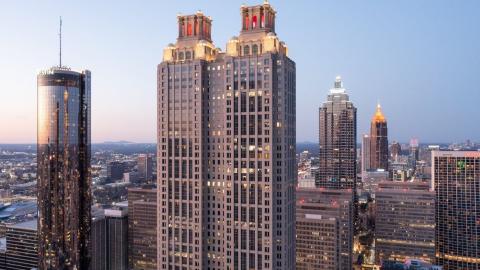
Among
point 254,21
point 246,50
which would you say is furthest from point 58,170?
point 254,21

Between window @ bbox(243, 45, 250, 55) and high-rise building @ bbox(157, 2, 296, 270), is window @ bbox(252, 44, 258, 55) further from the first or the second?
window @ bbox(243, 45, 250, 55)

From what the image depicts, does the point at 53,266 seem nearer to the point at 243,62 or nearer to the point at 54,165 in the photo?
the point at 54,165

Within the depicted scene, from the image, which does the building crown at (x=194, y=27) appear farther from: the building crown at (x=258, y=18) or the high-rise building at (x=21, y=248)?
the high-rise building at (x=21, y=248)

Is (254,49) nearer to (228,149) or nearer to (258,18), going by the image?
(258,18)

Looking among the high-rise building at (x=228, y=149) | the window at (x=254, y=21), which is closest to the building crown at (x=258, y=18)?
the window at (x=254, y=21)

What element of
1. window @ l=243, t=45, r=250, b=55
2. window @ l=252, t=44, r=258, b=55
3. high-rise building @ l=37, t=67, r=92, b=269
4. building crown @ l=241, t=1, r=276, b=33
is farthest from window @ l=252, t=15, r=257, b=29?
high-rise building @ l=37, t=67, r=92, b=269

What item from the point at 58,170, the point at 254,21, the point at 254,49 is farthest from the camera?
the point at 58,170
